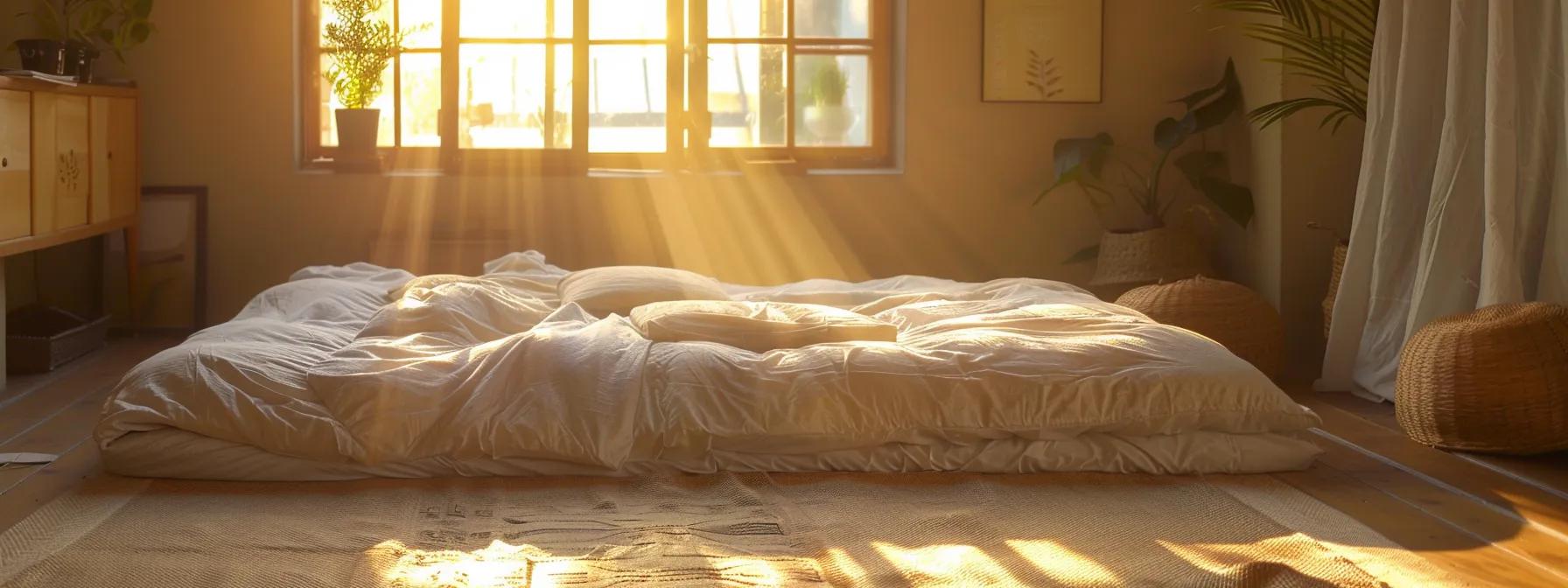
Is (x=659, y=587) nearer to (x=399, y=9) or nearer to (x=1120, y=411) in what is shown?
(x=1120, y=411)

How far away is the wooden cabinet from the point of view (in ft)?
13.3

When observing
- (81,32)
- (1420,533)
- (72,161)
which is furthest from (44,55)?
(1420,533)

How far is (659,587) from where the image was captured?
2193mm

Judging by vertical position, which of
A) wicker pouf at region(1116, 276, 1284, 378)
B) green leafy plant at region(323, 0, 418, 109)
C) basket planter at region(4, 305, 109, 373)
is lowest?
basket planter at region(4, 305, 109, 373)

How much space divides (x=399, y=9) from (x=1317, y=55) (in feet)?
10.8

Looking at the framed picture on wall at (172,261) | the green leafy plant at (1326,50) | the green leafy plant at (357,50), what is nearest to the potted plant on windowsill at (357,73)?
the green leafy plant at (357,50)

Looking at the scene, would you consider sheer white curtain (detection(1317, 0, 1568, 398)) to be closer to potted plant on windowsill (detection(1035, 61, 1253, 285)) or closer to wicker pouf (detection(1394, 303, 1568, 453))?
wicker pouf (detection(1394, 303, 1568, 453))

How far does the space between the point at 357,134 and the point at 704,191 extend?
129cm

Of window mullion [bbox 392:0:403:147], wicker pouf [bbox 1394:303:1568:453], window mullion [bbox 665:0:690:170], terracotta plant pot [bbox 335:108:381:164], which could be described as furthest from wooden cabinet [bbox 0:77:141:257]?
wicker pouf [bbox 1394:303:1568:453]

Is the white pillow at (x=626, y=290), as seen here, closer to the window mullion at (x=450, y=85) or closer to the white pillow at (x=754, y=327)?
the white pillow at (x=754, y=327)

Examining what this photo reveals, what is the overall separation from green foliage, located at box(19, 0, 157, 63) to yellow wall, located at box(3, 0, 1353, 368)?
9.0 inches

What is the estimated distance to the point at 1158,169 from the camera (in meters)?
5.21

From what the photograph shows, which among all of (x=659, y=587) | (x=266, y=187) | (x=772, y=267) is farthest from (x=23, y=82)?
(x=659, y=587)

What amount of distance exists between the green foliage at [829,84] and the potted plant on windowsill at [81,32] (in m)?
2.39
